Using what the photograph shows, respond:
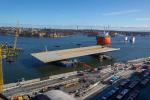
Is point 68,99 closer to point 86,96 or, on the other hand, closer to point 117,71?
point 86,96

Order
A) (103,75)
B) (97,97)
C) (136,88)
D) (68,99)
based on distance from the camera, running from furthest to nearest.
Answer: (103,75)
(136,88)
(97,97)
(68,99)

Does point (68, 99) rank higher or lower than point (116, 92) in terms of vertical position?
higher

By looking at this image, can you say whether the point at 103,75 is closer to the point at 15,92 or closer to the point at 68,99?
the point at 15,92

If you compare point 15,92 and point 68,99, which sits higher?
point 68,99

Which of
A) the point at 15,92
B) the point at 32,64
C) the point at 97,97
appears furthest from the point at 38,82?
the point at 32,64

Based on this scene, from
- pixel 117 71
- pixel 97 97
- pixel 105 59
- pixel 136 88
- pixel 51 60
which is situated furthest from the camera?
pixel 105 59

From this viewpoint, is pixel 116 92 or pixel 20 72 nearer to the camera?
pixel 116 92

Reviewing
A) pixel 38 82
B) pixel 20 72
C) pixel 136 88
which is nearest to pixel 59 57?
pixel 20 72

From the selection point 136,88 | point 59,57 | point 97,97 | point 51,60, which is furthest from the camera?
point 59,57

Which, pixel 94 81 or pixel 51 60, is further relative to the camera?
pixel 51 60
